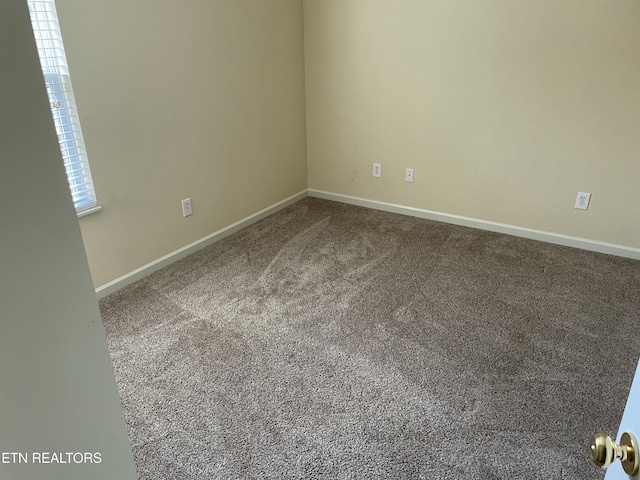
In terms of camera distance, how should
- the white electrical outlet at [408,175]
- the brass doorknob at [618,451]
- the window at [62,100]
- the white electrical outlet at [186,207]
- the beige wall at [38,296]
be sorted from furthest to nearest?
the white electrical outlet at [408,175] → the white electrical outlet at [186,207] → the window at [62,100] → the brass doorknob at [618,451] → the beige wall at [38,296]

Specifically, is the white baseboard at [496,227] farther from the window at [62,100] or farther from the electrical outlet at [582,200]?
the window at [62,100]

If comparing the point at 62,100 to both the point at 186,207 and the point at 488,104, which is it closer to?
the point at 186,207

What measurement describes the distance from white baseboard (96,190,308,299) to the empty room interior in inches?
0.8

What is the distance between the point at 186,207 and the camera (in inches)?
118

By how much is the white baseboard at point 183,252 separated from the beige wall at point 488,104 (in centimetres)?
76

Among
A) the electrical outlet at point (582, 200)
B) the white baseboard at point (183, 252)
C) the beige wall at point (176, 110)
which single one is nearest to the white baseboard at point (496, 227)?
the electrical outlet at point (582, 200)

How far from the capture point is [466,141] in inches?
129

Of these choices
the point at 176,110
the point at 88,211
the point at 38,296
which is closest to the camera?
the point at 38,296

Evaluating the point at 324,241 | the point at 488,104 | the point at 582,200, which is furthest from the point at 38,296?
the point at 582,200

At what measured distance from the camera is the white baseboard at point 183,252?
2.63 m

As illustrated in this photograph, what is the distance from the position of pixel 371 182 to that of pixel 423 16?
1.33 m

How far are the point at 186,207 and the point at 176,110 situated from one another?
2.09ft

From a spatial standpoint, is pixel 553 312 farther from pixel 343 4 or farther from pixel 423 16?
pixel 343 4

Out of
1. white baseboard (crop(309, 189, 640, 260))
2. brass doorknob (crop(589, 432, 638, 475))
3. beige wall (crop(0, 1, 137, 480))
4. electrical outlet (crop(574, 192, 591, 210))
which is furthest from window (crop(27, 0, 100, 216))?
electrical outlet (crop(574, 192, 591, 210))
